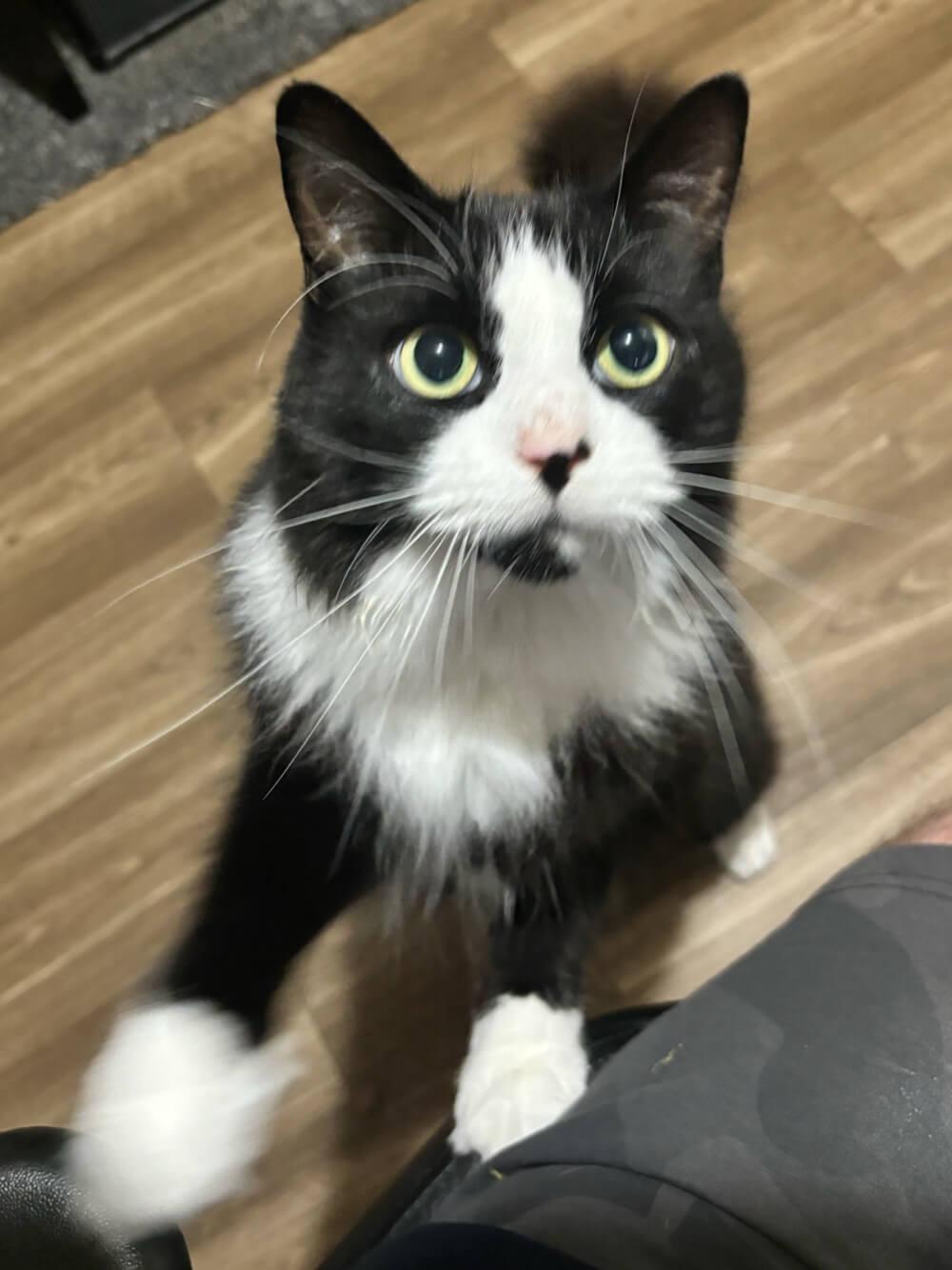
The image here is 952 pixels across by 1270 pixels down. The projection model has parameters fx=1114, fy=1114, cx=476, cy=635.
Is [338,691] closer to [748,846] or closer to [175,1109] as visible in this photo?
[175,1109]

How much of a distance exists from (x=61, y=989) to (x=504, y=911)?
0.49 m

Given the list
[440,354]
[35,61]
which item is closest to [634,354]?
[440,354]

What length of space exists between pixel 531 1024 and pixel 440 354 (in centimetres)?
61

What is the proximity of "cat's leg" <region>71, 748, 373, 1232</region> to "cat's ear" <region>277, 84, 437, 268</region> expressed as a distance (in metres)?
0.38

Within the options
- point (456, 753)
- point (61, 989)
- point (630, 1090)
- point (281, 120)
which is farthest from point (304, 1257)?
point (281, 120)

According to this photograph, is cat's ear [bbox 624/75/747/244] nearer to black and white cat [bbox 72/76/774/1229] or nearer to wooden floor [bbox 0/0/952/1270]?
black and white cat [bbox 72/76/774/1229]

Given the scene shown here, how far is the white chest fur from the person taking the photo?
2.22 ft

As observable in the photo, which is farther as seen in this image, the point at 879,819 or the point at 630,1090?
the point at 879,819

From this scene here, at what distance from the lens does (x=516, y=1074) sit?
95 cm

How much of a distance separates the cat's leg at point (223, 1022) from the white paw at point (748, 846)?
401 millimetres

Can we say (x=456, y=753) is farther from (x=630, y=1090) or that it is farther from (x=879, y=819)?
(x=879, y=819)

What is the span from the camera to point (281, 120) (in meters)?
0.64

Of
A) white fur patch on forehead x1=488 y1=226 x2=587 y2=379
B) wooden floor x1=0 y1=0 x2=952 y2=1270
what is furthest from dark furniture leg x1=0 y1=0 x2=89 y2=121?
white fur patch on forehead x1=488 y1=226 x2=587 y2=379

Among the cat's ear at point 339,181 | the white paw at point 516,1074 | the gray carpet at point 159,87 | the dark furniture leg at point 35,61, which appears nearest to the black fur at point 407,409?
the cat's ear at point 339,181
